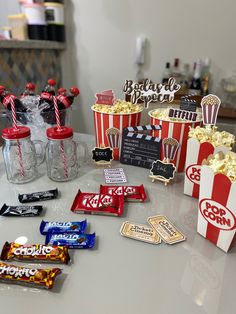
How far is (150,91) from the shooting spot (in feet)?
3.51

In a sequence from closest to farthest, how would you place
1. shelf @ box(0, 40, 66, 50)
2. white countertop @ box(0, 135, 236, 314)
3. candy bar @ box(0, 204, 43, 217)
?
white countertop @ box(0, 135, 236, 314), candy bar @ box(0, 204, 43, 217), shelf @ box(0, 40, 66, 50)

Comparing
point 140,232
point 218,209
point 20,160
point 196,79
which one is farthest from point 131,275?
point 196,79

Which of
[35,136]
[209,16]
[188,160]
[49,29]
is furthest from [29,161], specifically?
[209,16]

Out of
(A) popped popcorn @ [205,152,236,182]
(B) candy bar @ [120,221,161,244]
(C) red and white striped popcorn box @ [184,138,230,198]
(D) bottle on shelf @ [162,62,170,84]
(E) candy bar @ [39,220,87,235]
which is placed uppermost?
(D) bottle on shelf @ [162,62,170,84]

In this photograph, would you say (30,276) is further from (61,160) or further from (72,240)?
(61,160)

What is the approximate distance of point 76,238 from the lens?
678 mm

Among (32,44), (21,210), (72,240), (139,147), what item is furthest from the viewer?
(32,44)

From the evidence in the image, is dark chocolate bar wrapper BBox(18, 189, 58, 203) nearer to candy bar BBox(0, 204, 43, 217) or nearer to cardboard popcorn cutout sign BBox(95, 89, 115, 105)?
candy bar BBox(0, 204, 43, 217)

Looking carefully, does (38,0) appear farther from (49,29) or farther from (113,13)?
(113,13)

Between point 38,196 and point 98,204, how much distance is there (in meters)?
0.20

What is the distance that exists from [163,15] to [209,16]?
0.39 metres

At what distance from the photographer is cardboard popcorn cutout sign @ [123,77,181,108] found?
1.04 meters

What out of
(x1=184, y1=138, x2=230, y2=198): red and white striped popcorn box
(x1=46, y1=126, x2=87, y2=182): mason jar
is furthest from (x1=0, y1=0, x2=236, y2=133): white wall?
(x1=184, y1=138, x2=230, y2=198): red and white striped popcorn box

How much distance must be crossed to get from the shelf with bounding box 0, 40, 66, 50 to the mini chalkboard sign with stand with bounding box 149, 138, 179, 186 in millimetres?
1292
